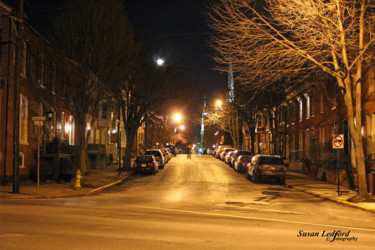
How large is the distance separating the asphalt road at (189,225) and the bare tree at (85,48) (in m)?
6.86

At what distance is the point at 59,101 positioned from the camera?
1150 inches

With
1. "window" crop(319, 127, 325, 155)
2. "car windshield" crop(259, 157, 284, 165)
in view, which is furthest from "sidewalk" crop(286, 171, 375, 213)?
"window" crop(319, 127, 325, 155)

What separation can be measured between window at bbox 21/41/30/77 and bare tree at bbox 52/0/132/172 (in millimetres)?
2014

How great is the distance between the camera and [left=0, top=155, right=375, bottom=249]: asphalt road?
8117mm

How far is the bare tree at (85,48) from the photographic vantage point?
21356 mm

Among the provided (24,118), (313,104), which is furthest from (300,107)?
(24,118)

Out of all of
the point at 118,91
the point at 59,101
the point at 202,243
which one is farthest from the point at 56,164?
the point at 202,243

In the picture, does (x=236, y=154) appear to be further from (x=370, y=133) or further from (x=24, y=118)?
(x=24, y=118)

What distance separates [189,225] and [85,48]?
532 inches

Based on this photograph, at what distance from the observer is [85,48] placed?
2125 cm

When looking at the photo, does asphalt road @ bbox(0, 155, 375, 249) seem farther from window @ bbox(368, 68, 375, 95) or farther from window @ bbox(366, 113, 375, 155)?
window @ bbox(368, 68, 375, 95)

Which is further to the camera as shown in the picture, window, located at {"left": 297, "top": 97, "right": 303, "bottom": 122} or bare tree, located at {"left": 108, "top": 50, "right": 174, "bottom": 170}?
window, located at {"left": 297, "top": 97, "right": 303, "bottom": 122}

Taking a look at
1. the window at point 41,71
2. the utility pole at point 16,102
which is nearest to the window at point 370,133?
the utility pole at point 16,102

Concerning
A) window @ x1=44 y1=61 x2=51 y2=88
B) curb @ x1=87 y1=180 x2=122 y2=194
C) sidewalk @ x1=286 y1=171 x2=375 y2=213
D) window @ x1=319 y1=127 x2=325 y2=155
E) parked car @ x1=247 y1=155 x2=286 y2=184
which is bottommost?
sidewalk @ x1=286 y1=171 x2=375 y2=213
